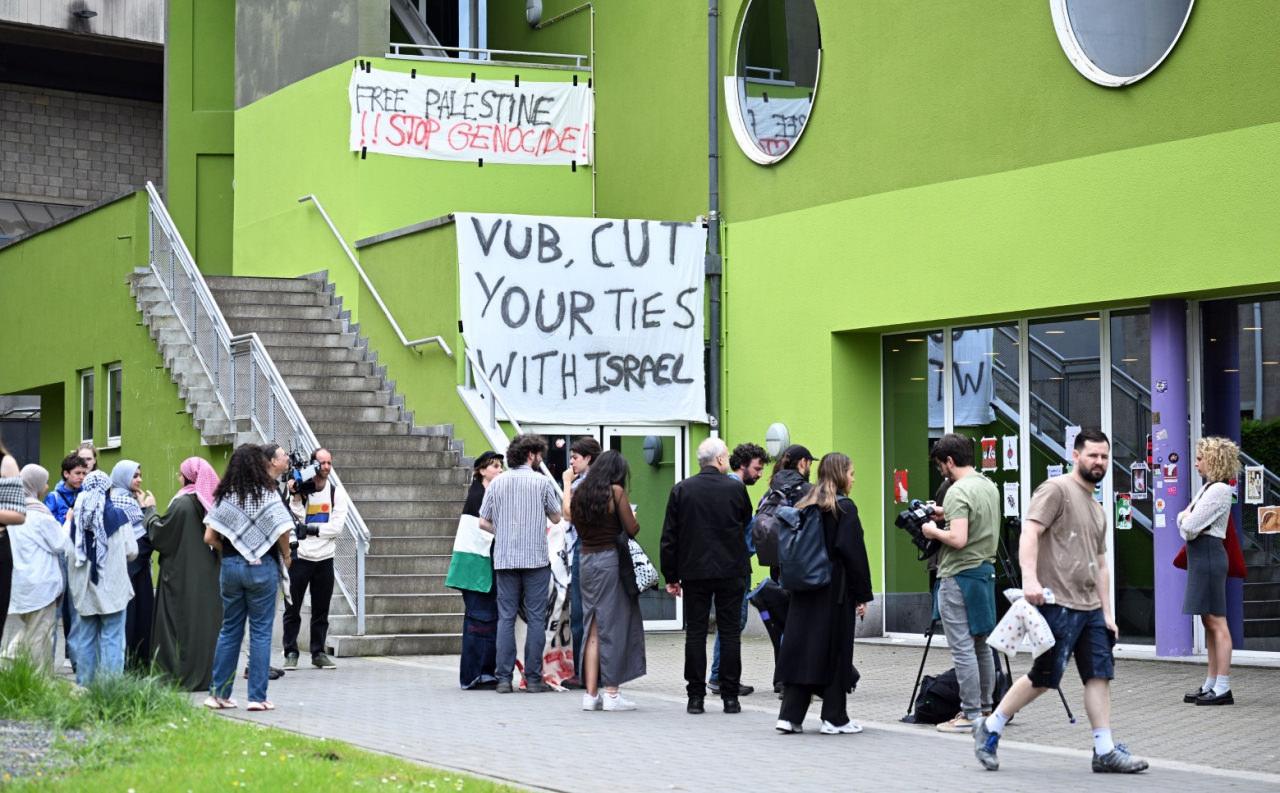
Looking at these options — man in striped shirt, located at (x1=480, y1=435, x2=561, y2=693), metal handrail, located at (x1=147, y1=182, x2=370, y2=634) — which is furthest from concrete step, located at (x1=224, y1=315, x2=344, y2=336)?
man in striped shirt, located at (x1=480, y1=435, x2=561, y2=693)

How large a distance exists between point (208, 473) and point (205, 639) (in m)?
1.17

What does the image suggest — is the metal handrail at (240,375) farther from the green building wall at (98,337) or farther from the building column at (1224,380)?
the building column at (1224,380)

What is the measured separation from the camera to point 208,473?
41.6ft

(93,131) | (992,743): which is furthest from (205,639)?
(93,131)

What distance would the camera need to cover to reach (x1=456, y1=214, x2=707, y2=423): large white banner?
62.6 feet

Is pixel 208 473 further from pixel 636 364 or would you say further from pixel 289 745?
pixel 636 364

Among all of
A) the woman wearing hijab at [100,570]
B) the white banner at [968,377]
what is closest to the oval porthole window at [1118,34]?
the white banner at [968,377]

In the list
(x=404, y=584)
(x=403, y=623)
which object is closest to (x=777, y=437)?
(x=404, y=584)

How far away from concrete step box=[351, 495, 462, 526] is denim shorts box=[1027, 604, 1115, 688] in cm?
969

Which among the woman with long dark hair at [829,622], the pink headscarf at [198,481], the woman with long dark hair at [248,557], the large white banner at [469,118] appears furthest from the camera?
the large white banner at [469,118]

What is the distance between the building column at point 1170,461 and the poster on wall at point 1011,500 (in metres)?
1.67

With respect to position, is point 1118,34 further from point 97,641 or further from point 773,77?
point 97,641

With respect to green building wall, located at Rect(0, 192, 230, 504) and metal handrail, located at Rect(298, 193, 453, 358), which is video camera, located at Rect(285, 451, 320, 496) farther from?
green building wall, located at Rect(0, 192, 230, 504)

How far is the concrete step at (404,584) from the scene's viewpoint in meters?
16.9
